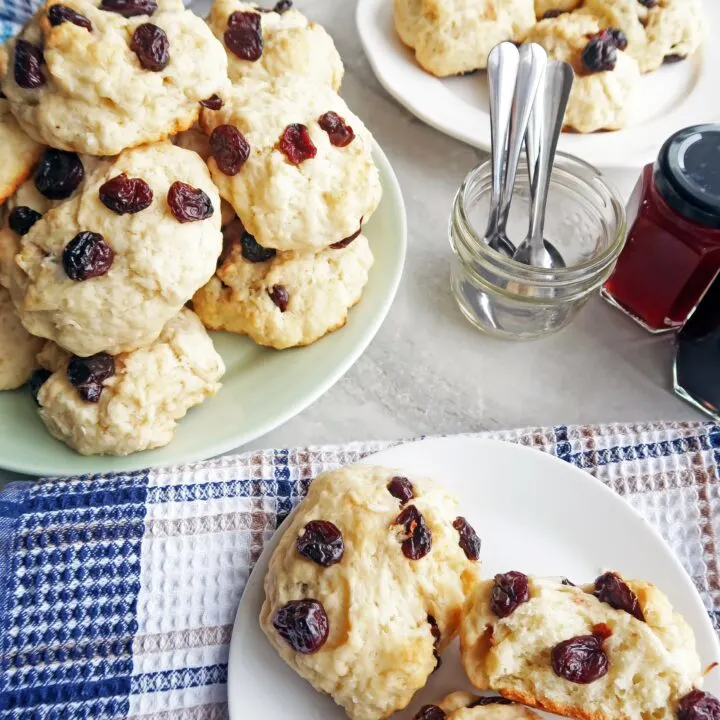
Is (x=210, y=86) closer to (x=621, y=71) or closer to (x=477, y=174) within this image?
(x=477, y=174)

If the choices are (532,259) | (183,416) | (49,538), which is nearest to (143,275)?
(183,416)

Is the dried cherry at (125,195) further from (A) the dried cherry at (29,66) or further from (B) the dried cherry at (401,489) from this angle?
(B) the dried cherry at (401,489)

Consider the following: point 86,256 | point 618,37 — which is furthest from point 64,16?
point 618,37

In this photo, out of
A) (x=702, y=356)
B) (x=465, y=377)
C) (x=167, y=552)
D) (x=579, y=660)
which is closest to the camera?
(x=579, y=660)

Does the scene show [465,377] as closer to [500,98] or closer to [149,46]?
[500,98]

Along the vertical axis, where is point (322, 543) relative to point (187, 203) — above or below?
below

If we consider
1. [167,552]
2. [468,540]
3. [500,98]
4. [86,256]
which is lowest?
[167,552]

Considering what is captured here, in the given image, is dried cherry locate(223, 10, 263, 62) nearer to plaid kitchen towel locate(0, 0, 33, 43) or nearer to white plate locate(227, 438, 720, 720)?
plaid kitchen towel locate(0, 0, 33, 43)
